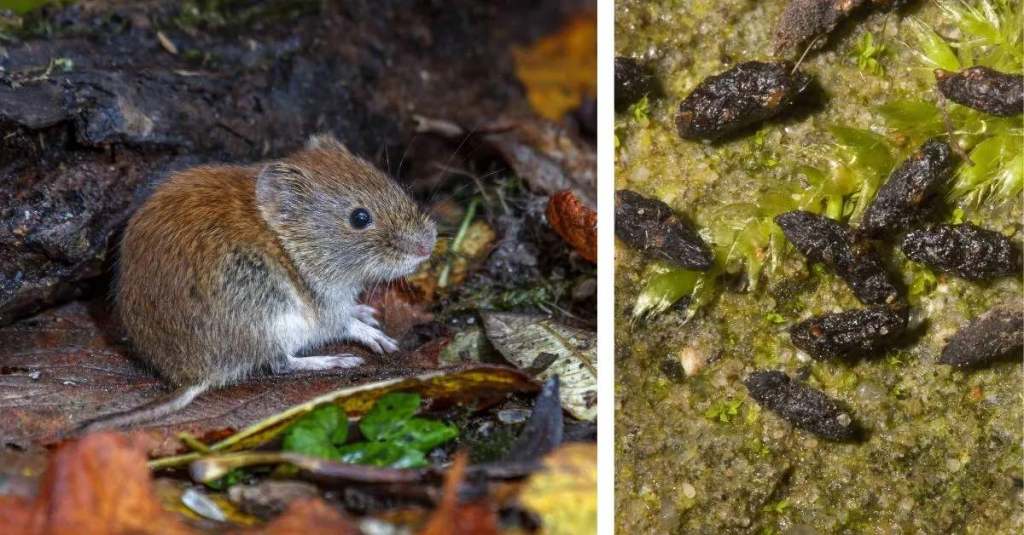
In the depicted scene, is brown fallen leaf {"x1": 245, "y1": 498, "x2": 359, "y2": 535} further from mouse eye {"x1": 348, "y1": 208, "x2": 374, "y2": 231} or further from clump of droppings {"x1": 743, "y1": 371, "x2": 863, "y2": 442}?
mouse eye {"x1": 348, "y1": 208, "x2": 374, "y2": 231}

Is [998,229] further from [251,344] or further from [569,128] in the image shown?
[569,128]

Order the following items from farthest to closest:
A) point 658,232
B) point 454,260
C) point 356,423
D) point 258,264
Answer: point 454,260, point 258,264, point 658,232, point 356,423

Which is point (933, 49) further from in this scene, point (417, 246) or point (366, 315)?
point (366, 315)

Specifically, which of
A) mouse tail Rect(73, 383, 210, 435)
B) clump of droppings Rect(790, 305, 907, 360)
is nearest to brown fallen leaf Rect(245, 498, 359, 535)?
mouse tail Rect(73, 383, 210, 435)

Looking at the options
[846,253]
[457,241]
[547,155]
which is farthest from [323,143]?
[846,253]

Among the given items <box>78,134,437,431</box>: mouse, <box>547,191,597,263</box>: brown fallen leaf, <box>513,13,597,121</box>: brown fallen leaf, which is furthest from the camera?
<box>513,13,597,121</box>: brown fallen leaf

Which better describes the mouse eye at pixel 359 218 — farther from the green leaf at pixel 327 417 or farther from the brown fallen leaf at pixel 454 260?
the green leaf at pixel 327 417
